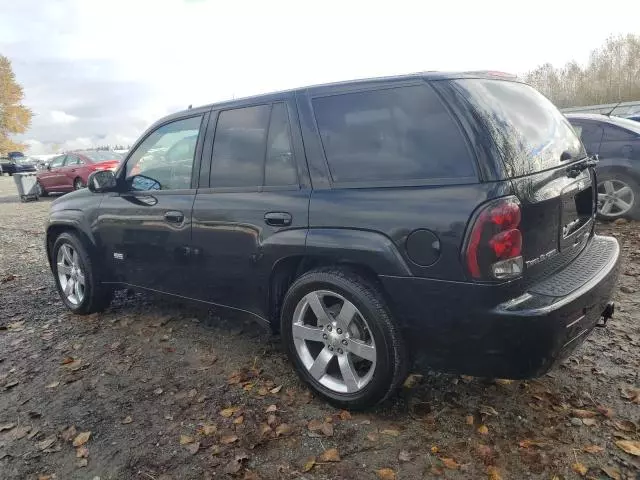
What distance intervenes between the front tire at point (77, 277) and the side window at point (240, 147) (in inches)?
73.5

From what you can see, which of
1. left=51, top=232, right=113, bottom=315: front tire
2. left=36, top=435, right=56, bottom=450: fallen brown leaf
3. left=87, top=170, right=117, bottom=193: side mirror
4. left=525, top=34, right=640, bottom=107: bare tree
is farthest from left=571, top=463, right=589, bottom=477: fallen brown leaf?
left=525, top=34, right=640, bottom=107: bare tree

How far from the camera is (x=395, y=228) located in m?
2.57

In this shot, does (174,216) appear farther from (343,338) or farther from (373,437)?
(373,437)

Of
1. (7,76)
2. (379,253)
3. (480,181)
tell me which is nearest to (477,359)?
(379,253)

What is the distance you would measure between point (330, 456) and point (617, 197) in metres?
6.31

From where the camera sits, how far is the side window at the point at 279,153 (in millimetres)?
3115

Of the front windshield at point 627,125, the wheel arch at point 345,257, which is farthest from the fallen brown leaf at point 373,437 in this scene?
the front windshield at point 627,125

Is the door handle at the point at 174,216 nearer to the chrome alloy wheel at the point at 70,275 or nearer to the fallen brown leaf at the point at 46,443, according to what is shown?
the chrome alloy wheel at the point at 70,275

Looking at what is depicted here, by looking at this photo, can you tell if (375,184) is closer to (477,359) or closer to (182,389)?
(477,359)

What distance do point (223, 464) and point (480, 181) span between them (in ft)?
6.47

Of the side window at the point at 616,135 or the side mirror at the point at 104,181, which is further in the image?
the side window at the point at 616,135

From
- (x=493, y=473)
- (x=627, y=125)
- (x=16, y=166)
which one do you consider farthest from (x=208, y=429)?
(x=16, y=166)

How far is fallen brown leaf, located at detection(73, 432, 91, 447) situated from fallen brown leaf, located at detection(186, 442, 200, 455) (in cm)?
65

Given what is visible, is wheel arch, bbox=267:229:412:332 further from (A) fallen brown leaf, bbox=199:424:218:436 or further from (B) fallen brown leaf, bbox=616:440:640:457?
(B) fallen brown leaf, bbox=616:440:640:457
